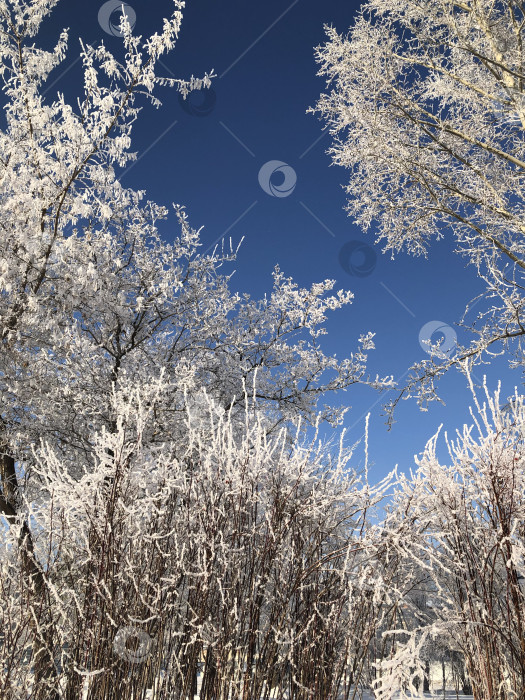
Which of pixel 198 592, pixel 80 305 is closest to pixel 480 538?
pixel 198 592

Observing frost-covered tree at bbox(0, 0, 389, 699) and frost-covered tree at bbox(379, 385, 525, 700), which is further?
frost-covered tree at bbox(0, 0, 389, 699)

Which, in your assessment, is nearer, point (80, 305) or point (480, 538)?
point (480, 538)

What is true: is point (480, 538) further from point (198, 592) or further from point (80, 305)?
point (80, 305)

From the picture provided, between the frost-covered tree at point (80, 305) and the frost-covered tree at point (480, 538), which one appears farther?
the frost-covered tree at point (80, 305)

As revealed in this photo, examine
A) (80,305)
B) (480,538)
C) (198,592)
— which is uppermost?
(80,305)

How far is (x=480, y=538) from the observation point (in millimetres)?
3551

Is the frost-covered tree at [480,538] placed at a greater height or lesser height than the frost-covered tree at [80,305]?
lesser

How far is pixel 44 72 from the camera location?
6906 mm

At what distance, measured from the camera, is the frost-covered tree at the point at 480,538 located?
3.01 meters

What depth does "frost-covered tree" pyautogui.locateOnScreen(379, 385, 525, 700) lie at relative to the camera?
3.01m

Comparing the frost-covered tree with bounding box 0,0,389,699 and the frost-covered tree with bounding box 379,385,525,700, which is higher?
the frost-covered tree with bounding box 0,0,389,699

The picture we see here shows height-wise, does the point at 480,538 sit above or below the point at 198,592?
above

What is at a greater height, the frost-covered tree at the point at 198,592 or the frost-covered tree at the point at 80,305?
the frost-covered tree at the point at 80,305

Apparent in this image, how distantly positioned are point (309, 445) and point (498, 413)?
1.30 m
